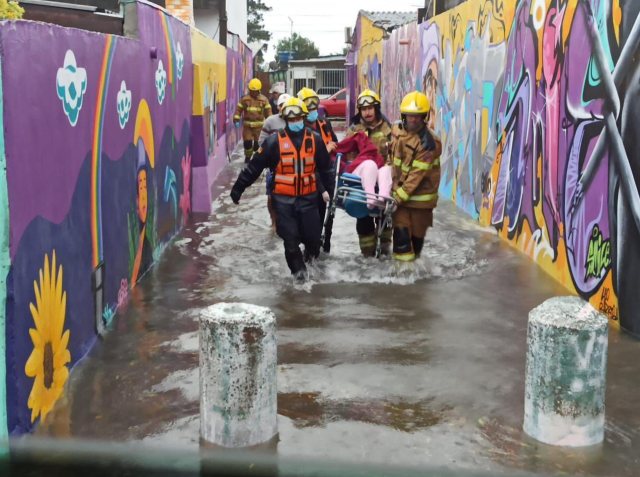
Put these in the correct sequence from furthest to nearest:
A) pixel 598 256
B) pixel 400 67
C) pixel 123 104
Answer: pixel 400 67
pixel 123 104
pixel 598 256

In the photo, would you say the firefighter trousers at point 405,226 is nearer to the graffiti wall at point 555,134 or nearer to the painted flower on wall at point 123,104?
the graffiti wall at point 555,134

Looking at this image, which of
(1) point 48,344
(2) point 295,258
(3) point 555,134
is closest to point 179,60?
(2) point 295,258

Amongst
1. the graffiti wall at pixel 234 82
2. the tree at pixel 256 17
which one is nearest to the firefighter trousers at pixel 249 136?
the graffiti wall at pixel 234 82

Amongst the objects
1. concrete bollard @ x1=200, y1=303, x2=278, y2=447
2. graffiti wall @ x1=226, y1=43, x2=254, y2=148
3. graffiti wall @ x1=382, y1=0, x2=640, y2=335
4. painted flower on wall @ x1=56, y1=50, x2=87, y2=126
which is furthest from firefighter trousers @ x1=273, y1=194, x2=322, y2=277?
graffiti wall @ x1=226, y1=43, x2=254, y2=148

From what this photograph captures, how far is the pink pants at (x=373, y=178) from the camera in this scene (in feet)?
28.9

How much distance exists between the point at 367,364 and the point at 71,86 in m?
2.76

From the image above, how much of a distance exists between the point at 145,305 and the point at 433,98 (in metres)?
9.48

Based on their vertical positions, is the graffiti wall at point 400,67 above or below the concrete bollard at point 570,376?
above

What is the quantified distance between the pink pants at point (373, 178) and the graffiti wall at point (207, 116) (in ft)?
13.5

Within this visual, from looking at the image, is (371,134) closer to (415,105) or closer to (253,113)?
(415,105)

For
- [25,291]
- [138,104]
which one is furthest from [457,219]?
[25,291]

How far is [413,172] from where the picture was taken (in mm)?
8516

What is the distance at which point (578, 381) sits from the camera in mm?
4633

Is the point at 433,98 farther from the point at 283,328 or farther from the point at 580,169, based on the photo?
the point at 283,328
